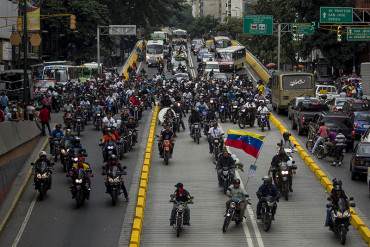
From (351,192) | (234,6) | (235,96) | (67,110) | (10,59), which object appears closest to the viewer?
(351,192)

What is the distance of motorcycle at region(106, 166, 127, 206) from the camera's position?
22.7 metres

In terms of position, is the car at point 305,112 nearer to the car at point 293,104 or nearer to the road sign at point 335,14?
the car at point 293,104

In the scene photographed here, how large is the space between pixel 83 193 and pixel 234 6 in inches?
6463

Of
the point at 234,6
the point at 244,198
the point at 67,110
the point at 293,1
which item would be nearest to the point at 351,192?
the point at 244,198

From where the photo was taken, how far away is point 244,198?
2012cm

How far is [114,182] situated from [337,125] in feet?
42.9

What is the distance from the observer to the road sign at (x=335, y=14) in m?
53.2

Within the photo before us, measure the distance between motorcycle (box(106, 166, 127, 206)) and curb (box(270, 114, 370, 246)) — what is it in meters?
6.26

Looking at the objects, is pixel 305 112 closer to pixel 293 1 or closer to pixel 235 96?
pixel 235 96

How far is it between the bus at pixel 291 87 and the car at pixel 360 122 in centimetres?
994

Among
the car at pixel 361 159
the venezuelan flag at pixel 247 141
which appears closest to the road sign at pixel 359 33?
the car at pixel 361 159

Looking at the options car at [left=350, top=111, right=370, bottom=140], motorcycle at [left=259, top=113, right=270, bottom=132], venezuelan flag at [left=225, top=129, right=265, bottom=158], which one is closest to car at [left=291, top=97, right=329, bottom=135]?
motorcycle at [left=259, top=113, right=270, bottom=132]

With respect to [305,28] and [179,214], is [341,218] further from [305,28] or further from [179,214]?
[305,28]

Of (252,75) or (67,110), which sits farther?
(252,75)
